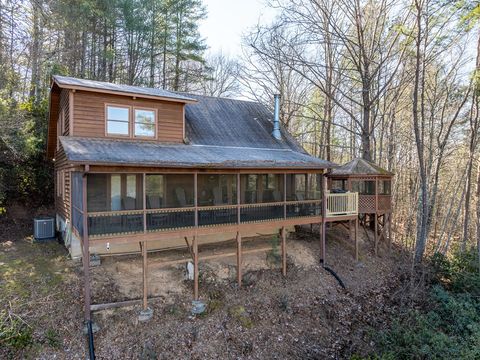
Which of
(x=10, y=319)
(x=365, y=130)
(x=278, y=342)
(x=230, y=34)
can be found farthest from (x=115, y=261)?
(x=230, y=34)

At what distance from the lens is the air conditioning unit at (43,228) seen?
12483 mm

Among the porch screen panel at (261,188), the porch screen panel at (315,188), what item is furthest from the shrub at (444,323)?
the porch screen panel at (261,188)

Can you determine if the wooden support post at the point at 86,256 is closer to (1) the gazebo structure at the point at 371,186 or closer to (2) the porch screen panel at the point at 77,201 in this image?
(2) the porch screen panel at the point at 77,201

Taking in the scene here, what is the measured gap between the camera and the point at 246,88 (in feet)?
73.1

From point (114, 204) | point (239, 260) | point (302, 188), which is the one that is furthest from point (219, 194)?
point (302, 188)

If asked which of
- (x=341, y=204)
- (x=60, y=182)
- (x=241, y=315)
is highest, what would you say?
(x=60, y=182)

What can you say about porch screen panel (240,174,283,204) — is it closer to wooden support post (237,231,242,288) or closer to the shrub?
wooden support post (237,231,242,288)

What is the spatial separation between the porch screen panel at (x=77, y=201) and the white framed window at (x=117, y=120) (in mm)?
1988

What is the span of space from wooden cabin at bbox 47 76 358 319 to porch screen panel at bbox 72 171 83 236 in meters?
0.03

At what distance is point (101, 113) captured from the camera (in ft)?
33.8

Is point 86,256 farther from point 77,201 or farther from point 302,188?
point 302,188

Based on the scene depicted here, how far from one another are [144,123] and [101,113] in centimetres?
147

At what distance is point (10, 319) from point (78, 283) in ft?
6.29

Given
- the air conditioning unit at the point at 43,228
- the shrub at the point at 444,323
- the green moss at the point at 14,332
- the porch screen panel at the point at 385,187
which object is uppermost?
the porch screen panel at the point at 385,187
